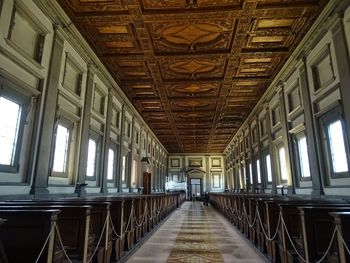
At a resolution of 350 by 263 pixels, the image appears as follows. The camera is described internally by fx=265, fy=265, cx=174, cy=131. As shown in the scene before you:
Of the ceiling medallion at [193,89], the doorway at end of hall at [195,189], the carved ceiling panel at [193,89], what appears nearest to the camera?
the carved ceiling panel at [193,89]

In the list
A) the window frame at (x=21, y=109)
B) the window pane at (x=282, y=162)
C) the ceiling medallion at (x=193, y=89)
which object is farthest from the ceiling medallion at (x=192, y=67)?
the window frame at (x=21, y=109)

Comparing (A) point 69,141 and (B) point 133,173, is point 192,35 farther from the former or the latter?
(B) point 133,173

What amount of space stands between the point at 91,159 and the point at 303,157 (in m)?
6.64

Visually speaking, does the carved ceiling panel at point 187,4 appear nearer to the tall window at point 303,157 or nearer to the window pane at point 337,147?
the window pane at point 337,147

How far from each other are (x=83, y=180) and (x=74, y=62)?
3258 millimetres

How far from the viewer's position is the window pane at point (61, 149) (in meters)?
6.44

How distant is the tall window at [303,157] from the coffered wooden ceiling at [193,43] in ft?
8.86

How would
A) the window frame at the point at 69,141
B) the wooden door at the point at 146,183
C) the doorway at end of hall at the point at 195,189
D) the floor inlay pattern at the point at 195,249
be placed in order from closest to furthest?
the floor inlay pattern at the point at 195,249, the window frame at the point at 69,141, the wooden door at the point at 146,183, the doorway at end of hall at the point at 195,189

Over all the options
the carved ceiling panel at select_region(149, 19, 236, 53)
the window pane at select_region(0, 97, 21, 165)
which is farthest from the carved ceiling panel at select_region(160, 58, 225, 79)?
the window pane at select_region(0, 97, 21, 165)

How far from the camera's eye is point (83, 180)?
7406 millimetres

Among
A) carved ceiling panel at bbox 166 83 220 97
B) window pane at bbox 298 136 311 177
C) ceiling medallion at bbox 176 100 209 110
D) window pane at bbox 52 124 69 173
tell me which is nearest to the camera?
window pane at bbox 52 124 69 173

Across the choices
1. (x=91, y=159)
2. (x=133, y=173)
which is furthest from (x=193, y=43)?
(x=133, y=173)

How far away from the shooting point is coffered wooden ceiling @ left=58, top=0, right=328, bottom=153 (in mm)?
6168

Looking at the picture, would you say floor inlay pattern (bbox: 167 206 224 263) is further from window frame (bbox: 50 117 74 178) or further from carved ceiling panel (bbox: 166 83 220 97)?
carved ceiling panel (bbox: 166 83 220 97)
